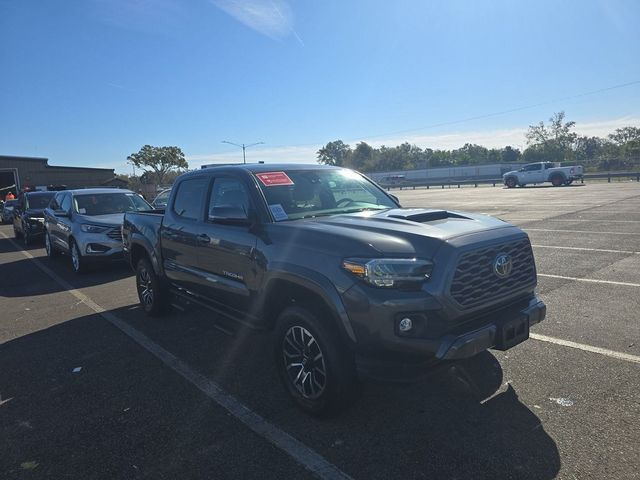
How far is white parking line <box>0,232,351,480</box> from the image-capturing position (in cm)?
293

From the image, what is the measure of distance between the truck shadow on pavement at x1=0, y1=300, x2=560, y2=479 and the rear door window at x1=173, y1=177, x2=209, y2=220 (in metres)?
1.50

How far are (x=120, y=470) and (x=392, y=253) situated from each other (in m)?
2.25

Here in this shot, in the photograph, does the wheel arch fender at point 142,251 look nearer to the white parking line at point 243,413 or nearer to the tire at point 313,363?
the white parking line at point 243,413

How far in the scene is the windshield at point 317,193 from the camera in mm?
4238

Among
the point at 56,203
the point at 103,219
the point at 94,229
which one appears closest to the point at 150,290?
the point at 94,229

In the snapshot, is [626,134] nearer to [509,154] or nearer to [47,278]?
[509,154]

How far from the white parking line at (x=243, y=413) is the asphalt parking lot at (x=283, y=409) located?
0.01 m

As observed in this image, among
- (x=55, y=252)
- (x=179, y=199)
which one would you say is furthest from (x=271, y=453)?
(x=55, y=252)

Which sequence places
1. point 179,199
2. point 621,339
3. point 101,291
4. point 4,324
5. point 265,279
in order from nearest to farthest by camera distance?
1. point 265,279
2. point 621,339
3. point 179,199
4. point 4,324
5. point 101,291

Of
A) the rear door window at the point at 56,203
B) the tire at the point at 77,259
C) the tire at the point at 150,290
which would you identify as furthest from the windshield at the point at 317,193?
the rear door window at the point at 56,203

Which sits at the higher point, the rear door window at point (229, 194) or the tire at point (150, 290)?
the rear door window at point (229, 194)

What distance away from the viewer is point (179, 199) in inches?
220

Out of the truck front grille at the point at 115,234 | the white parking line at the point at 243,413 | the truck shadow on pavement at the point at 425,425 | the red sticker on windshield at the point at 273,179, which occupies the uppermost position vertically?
the red sticker on windshield at the point at 273,179

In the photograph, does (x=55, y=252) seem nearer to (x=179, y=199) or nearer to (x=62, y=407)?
(x=179, y=199)
